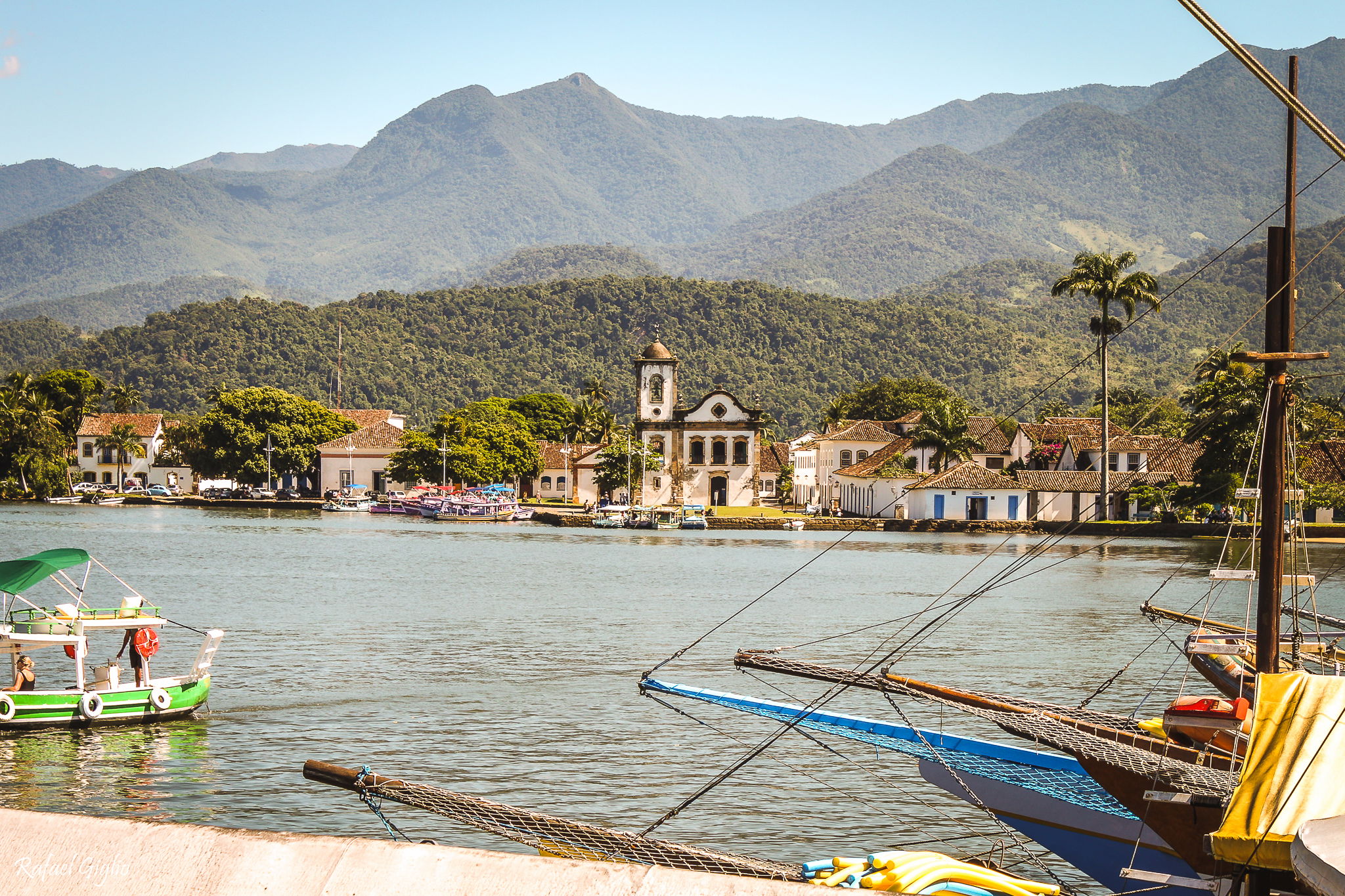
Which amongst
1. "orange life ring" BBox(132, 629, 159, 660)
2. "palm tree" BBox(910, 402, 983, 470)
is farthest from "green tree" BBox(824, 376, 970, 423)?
"orange life ring" BBox(132, 629, 159, 660)

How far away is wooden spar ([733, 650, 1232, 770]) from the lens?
13.1 m

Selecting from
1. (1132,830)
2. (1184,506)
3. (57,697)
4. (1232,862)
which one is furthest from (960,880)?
(1184,506)

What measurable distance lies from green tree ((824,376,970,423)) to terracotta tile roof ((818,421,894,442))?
23236mm

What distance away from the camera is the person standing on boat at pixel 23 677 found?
66.6 feet

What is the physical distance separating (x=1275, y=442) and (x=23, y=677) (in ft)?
59.8

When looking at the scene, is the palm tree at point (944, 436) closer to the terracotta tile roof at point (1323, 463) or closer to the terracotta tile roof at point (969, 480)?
the terracotta tile roof at point (969, 480)

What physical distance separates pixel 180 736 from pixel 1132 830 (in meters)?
14.3

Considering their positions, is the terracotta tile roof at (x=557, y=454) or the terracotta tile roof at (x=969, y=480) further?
the terracotta tile roof at (x=557, y=454)

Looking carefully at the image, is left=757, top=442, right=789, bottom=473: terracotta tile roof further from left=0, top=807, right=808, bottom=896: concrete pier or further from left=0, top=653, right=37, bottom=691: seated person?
left=0, top=807, right=808, bottom=896: concrete pier

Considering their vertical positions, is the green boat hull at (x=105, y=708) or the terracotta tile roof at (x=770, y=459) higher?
the terracotta tile roof at (x=770, y=459)

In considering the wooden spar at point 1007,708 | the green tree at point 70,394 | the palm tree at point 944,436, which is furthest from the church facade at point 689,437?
the wooden spar at point 1007,708

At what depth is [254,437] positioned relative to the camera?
121m

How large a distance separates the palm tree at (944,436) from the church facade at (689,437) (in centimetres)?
1716

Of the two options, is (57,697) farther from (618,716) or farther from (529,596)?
(529,596)
